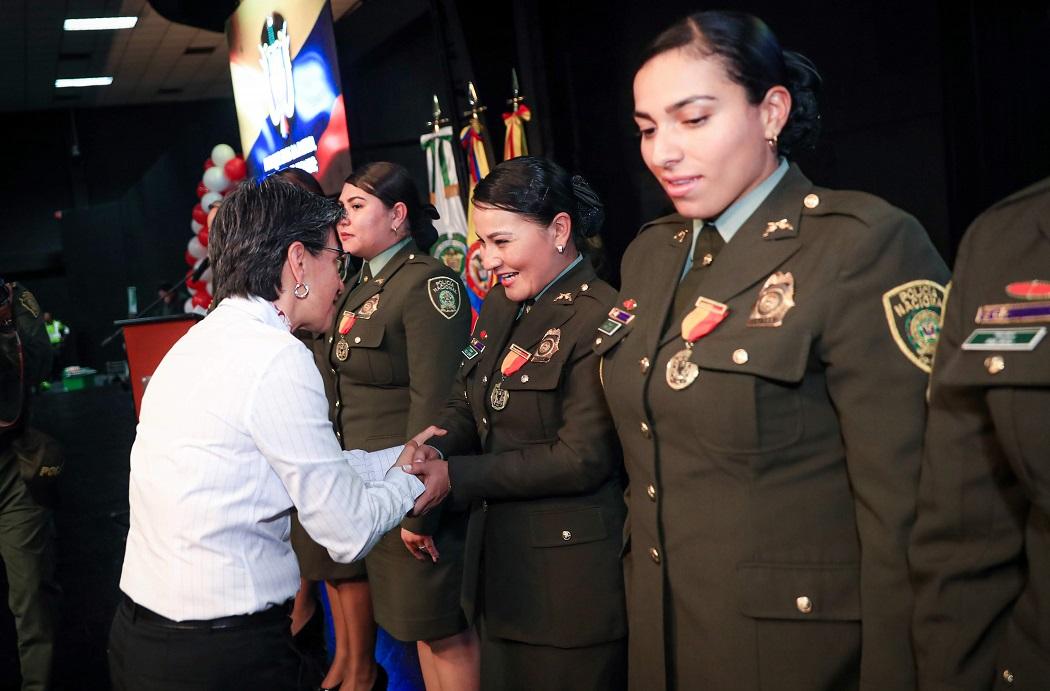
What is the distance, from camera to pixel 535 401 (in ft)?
6.57

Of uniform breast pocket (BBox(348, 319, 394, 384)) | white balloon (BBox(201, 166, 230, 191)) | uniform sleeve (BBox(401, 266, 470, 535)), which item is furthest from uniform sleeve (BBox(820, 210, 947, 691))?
white balloon (BBox(201, 166, 230, 191))

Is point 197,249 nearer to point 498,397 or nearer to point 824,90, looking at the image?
point 824,90

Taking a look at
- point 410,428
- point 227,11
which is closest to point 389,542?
point 410,428

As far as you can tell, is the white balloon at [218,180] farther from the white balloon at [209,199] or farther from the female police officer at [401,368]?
the female police officer at [401,368]

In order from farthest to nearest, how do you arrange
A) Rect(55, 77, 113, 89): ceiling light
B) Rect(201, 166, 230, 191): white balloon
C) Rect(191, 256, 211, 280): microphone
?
Rect(55, 77, 113, 89): ceiling light, Rect(201, 166, 230, 191): white balloon, Rect(191, 256, 211, 280): microphone

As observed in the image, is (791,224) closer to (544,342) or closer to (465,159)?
(544,342)

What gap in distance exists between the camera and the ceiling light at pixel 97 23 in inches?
405

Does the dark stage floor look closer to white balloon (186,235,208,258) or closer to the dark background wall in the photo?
white balloon (186,235,208,258)

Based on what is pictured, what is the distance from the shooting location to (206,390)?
5.13 feet

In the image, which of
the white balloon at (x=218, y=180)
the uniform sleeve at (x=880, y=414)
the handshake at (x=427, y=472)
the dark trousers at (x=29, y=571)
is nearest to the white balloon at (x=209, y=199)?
the white balloon at (x=218, y=180)

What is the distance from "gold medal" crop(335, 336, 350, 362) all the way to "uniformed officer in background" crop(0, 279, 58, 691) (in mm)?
1072

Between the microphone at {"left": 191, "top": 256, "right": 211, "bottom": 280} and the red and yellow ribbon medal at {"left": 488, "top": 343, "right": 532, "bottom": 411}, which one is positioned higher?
the microphone at {"left": 191, "top": 256, "right": 211, "bottom": 280}

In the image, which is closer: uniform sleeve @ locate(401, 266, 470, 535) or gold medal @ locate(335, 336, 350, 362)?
uniform sleeve @ locate(401, 266, 470, 535)

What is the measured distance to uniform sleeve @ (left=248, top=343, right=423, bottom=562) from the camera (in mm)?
1552
